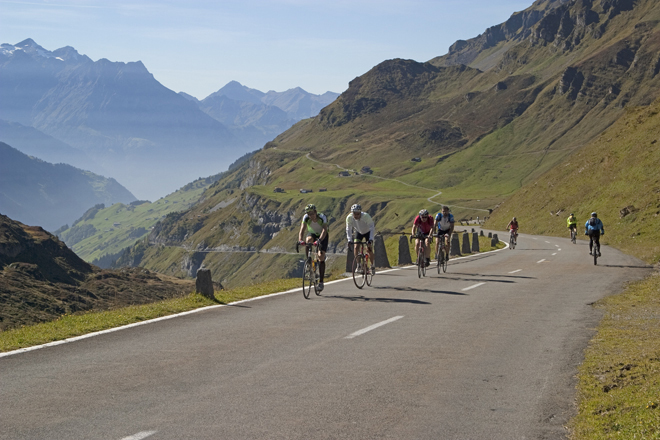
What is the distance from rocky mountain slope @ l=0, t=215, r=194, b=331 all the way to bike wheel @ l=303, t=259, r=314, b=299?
62840 mm

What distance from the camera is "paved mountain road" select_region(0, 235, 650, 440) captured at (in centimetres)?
630

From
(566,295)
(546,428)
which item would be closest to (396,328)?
(546,428)

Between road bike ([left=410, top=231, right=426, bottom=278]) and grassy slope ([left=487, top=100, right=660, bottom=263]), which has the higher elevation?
grassy slope ([left=487, top=100, right=660, bottom=263])

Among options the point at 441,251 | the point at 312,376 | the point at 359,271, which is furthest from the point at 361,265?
the point at 312,376

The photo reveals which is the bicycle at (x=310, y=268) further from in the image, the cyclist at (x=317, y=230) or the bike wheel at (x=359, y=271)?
the bike wheel at (x=359, y=271)

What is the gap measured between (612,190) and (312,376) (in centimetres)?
6413

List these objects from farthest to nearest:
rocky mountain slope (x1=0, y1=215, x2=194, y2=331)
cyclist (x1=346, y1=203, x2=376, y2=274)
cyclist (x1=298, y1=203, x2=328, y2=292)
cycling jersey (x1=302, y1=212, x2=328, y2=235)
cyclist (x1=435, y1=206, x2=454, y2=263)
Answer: rocky mountain slope (x1=0, y1=215, x2=194, y2=331), cyclist (x1=435, y1=206, x2=454, y2=263), cyclist (x1=346, y1=203, x2=376, y2=274), cycling jersey (x1=302, y1=212, x2=328, y2=235), cyclist (x1=298, y1=203, x2=328, y2=292)

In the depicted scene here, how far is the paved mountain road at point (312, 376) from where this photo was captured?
6.30 metres

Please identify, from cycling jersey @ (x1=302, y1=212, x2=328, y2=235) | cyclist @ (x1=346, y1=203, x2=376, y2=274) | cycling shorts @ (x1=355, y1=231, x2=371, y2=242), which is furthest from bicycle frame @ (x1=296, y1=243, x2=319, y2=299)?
cycling shorts @ (x1=355, y1=231, x2=371, y2=242)

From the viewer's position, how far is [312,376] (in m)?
8.17

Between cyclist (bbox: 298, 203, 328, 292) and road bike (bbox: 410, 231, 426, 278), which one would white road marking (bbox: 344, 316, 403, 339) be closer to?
cyclist (bbox: 298, 203, 328, 292)

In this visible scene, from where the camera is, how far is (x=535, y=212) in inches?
3290

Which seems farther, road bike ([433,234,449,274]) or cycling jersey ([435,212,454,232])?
road bike ([433,234,449,274])

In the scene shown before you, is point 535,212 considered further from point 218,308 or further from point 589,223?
point 218,308
